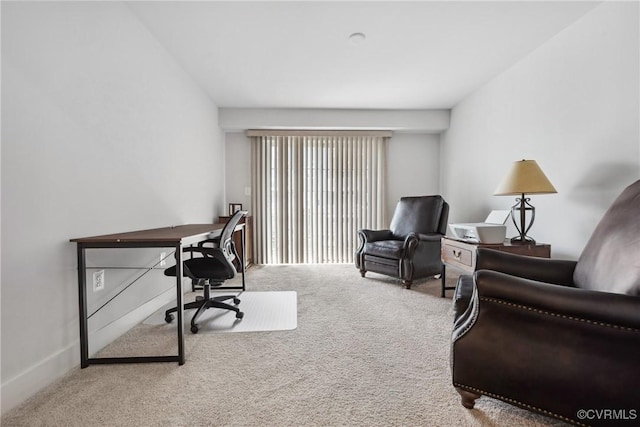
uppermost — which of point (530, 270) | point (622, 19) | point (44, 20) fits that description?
point (622, 19)

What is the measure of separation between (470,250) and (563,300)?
4.21 ft

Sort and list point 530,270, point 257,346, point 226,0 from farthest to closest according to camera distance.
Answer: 1. point 226,0
2. point 257,346
3. point 530,270

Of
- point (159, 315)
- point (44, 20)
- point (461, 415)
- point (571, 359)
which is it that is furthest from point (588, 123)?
point (159, 315)

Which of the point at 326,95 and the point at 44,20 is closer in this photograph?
the point at 44,20

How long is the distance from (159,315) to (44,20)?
79.1 inches

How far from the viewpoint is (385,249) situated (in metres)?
3.13

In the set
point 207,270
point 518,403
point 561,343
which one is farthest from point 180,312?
point 561,343

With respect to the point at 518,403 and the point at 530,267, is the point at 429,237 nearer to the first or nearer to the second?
the point at 530,267

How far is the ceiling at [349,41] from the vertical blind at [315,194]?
3.14 feet

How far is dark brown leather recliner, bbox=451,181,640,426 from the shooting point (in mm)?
951

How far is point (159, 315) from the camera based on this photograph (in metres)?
2.26

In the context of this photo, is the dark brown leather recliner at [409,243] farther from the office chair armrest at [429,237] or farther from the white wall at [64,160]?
the white wall at [64,160]

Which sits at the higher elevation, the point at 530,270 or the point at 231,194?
the point at 231,194

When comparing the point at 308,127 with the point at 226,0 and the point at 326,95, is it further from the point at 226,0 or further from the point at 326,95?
the point at 226,0
